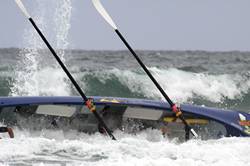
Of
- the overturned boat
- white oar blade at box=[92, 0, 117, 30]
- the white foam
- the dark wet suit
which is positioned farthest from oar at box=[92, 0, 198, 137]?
the dark wet suit

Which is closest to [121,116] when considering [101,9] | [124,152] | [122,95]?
[101,9]

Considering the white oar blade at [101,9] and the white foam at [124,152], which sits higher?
the white oar blade at [101,9]

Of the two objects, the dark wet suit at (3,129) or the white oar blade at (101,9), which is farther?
the white oar blade at (101,9)

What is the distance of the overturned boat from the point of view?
8.48 meters

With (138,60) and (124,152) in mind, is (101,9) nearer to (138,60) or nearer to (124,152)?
(138,60)

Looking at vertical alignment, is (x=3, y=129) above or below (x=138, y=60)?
below

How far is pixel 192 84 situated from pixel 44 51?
475 centimetres

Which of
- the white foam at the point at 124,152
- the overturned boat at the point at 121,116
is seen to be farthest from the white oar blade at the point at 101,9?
the white foam at the point at 124,152

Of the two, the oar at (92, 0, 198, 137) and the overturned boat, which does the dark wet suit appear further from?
the oar at (92, 0, 198, 137)

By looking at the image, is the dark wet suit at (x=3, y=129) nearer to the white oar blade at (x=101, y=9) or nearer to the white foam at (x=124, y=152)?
the white foam at (x=124, y=152)

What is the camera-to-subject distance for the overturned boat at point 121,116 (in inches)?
334

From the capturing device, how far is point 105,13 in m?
8.84

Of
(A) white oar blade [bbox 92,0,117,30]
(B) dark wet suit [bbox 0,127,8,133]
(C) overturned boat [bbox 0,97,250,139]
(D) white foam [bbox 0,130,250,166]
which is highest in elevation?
(A) white oar blade [bbox 92,0,117,30]

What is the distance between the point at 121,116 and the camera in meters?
9.01
